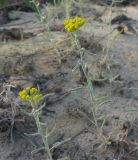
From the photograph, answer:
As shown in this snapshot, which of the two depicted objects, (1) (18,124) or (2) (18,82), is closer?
(1) (18,124)

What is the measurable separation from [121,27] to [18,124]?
2160 mm

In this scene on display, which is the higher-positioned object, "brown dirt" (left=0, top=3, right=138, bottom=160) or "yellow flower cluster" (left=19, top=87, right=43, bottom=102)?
"yellow flower cluster" (left=19, top=87, right=43, bottom=102)

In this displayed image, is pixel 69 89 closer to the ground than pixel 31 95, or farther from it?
closer to the ground

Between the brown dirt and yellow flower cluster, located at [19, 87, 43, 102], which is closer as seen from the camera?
yellow flower cluster, located at [19, 87, 43, 102]

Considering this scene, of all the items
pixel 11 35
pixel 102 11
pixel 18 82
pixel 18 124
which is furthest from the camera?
pixel 102 11

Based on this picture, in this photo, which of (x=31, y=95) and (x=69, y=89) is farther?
(x=69, y=89)

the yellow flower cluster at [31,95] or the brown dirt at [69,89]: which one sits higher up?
the yellow flower cluster at [31,95]

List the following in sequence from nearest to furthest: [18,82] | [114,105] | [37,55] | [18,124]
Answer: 1. [18,124]
2. [114,105]
3. [18,82]
4. [37,55]

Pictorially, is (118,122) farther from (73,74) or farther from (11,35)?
(11,35)

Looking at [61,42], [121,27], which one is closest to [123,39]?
[121,27]

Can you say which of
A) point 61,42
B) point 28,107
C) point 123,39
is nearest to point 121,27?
point 123,39

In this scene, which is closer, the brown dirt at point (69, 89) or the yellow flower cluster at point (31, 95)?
the yellow flower cluster at point (31, 95)

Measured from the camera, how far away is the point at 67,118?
10.5ft

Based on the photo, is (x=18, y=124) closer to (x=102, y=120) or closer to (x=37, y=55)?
(x=102, y=120)
